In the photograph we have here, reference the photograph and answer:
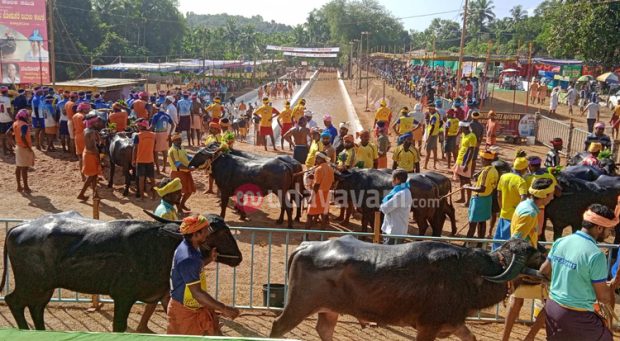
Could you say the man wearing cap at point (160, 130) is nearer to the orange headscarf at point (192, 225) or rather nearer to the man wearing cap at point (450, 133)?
the man wearing cap at point (450, 133)

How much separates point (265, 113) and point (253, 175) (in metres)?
7.37

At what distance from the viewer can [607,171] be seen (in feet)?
37.0

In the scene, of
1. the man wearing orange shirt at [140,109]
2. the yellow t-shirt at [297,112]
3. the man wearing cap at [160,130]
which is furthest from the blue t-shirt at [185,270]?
the yellow t-shirt at [297,112]

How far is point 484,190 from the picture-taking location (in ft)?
32.3

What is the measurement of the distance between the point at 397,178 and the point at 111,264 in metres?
3.91

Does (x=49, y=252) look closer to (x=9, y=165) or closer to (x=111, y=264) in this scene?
(x=111, y=264)

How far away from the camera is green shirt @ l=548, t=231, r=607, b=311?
4766 millimetres

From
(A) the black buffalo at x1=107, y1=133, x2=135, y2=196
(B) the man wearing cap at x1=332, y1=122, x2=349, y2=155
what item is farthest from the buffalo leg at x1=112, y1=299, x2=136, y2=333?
(B) the man wearing cap at x1=332, y1=122, x2=349, y2=155

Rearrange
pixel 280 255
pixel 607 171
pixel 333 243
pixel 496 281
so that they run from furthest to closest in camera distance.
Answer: pixel 607 171
pixel 280 255
pixel 333 243
pixel 496 281

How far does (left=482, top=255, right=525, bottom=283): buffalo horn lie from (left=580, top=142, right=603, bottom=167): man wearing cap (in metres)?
7.28

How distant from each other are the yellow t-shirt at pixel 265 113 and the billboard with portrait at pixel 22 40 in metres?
22.8

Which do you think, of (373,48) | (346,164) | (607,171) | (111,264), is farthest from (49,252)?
(373,48)

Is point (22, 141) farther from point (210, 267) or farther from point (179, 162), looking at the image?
point (210, 267)

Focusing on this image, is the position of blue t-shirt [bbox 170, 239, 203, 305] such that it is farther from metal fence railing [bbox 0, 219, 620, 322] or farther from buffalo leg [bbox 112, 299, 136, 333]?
metal fence railing [bbox 0, 219, 620, 322]
